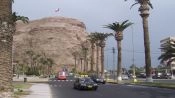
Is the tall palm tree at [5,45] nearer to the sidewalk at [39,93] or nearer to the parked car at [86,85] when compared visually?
the sidewalk at [39,93]

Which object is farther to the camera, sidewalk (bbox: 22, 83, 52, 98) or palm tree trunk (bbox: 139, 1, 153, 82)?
palm tree trunk (bbox: 139, 1, 153, 82)

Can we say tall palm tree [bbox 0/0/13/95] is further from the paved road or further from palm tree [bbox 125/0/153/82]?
palm tree [bbox 125/0/153/82]

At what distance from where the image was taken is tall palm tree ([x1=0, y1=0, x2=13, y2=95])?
72.0ft

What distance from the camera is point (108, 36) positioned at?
11362 centimetres

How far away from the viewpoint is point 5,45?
22484 millimetres

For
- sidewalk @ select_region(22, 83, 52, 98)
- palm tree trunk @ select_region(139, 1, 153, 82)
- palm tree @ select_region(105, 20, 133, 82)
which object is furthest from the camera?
palm tree @ select_region(105, 20, 133, 82)

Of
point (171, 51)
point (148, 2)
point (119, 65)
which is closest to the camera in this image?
point (171, 51)

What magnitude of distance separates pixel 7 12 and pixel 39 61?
178755 mm

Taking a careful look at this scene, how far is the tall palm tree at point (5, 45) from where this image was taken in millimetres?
21938

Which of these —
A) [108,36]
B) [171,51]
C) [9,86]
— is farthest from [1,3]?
[108,36]

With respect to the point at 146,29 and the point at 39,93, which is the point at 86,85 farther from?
the point at 146,29

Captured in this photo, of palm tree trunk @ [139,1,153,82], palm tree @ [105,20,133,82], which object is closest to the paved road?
palm tree trunk @ [139,1,153,82]

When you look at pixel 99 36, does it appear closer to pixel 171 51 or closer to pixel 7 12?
pixel 171 51

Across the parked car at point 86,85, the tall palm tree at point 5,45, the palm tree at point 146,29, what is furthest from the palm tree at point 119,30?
the tall palm tree at point 5,45
